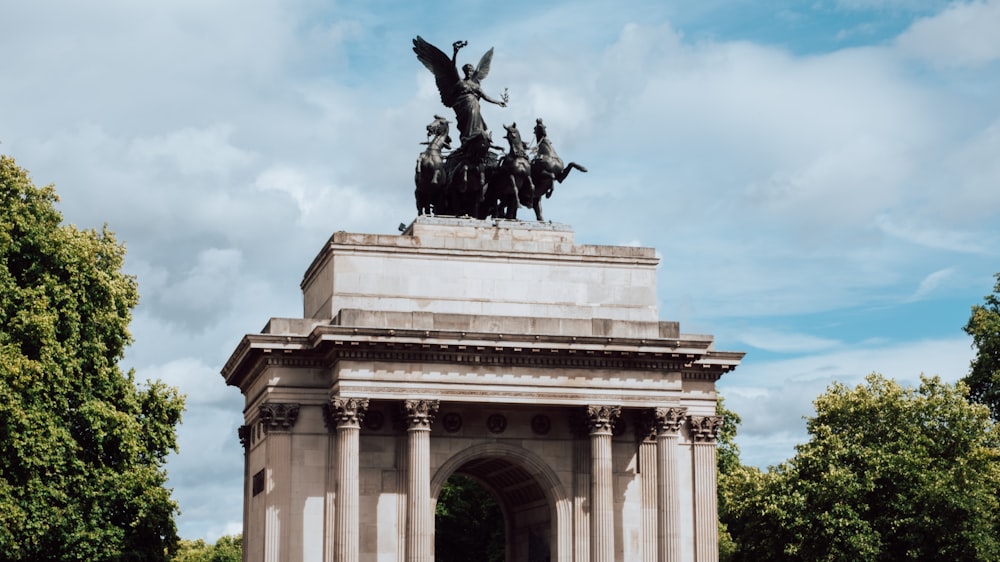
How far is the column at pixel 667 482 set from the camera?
171 feet

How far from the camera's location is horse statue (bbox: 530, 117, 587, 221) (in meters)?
55.9

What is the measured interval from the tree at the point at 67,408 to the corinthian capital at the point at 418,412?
1062 centimetres

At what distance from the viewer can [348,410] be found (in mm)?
50219

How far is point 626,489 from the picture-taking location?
53594mm

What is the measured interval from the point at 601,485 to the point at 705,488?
567 cm

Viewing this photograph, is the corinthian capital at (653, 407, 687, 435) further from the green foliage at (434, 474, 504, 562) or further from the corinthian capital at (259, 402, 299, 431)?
the green foliage at (434, 474, 504, 562)

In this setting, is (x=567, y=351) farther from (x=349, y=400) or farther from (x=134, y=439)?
(x=134, y=439)

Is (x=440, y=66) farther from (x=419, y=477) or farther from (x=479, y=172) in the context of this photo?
(x=419, y=477)

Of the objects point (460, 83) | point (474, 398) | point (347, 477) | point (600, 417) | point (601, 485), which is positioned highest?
point (460, 83)

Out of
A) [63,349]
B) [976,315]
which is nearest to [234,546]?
[976,315]

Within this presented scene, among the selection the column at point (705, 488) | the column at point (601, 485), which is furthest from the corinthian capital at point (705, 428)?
the column at point (601, 485)

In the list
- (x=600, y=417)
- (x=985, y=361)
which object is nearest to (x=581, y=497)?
(x=600, y=417)

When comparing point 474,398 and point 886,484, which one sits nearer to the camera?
point 474,398

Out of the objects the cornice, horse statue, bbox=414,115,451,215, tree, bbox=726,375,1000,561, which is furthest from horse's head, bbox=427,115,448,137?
tree, bbox=726,375,1000,561
